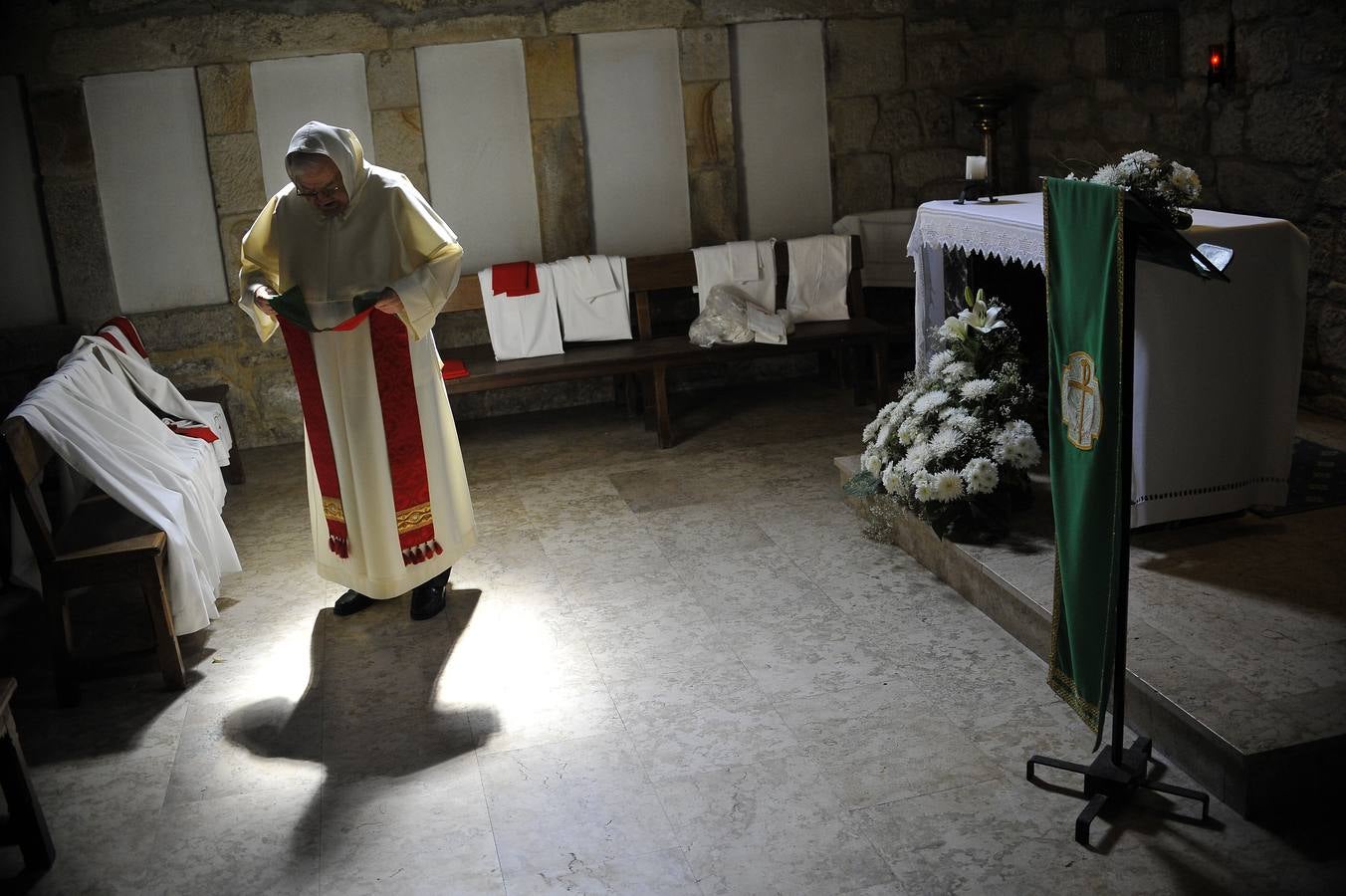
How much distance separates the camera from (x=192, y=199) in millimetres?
6625

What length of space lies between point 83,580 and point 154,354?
317cm

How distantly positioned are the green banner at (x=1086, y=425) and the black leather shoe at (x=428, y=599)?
2.20 metres

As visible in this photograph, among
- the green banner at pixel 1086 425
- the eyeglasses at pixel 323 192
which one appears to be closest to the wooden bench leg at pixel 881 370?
the eyeglasses at pixel 323 192

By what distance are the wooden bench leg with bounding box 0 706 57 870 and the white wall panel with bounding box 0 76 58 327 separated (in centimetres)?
427

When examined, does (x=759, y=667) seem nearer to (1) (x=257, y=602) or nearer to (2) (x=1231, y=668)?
(2) (x=1231, y=668)

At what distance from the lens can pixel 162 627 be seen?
12.7 feet

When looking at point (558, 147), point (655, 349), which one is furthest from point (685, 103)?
point (655, 349)

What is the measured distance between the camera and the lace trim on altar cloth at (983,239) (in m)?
4.27

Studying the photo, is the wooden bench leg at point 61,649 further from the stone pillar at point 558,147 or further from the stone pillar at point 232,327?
the stone pillar at point 558,147

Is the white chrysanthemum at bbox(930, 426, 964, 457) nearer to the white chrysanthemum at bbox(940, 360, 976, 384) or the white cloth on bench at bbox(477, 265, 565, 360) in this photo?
the white chrysanthemum at bbox(940, 360, 976, 384)

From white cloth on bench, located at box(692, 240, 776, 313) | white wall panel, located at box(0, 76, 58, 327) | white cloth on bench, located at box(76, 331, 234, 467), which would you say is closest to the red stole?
white cloth on bench, located at box(76, 331, 234, 467)

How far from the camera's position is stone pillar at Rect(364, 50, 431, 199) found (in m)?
6.57

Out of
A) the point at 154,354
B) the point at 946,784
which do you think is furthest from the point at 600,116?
the point at 946,784

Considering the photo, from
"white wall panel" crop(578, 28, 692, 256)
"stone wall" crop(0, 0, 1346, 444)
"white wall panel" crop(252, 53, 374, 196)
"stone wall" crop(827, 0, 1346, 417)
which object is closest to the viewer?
"stone wall" crop(827, 0, 1346, 417)
